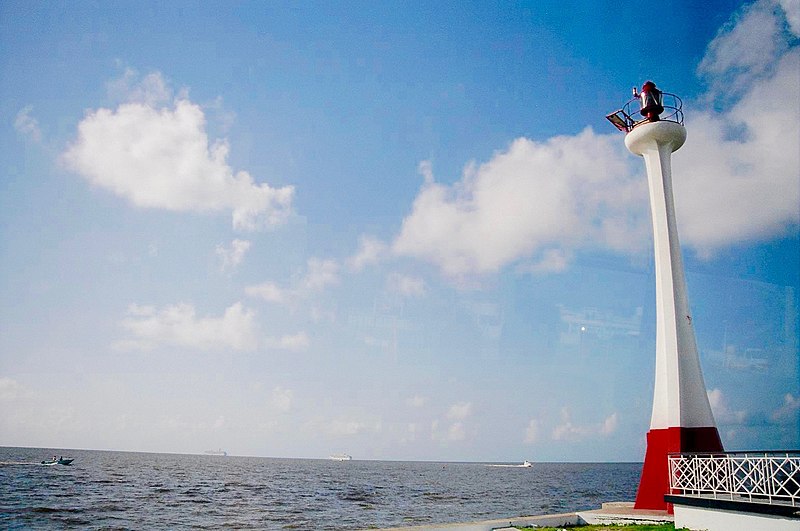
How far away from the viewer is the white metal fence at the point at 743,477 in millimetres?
7434

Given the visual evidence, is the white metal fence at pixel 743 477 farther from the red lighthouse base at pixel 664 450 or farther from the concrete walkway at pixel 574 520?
the red lighthouse base at pixel 664 450

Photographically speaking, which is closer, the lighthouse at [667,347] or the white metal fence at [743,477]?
the white metal fence at [743,477]

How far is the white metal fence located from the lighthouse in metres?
1.42

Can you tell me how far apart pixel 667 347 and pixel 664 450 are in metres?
2.04

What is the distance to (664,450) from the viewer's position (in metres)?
11.1

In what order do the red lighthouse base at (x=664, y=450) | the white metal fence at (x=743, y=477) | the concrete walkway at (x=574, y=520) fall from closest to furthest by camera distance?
1. the white metal fence at (x=743, y=477)
2. the concrete walkway at (x=574, y=520)
3. the red lighthouse base at (x=664, y=450)

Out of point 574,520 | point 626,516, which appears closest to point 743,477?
point 626,516

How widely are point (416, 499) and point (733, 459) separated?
23168 millimetres

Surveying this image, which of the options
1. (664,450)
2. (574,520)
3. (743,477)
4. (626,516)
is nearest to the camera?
(743,477)

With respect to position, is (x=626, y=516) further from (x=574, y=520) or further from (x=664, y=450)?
(x=664, y=450)

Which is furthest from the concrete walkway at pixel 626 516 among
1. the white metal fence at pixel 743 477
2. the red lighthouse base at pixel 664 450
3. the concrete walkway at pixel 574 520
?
the white metal fence at pixel 743 477

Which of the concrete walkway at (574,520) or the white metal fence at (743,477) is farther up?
the white metal fence at (743,477)

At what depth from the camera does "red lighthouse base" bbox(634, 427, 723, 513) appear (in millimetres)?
10914

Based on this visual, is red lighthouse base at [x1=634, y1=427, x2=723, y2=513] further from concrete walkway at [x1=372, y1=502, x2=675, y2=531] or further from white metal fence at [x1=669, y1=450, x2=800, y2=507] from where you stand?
white metal fence at [x1=669, y1=450, x2=800, y2=507]
